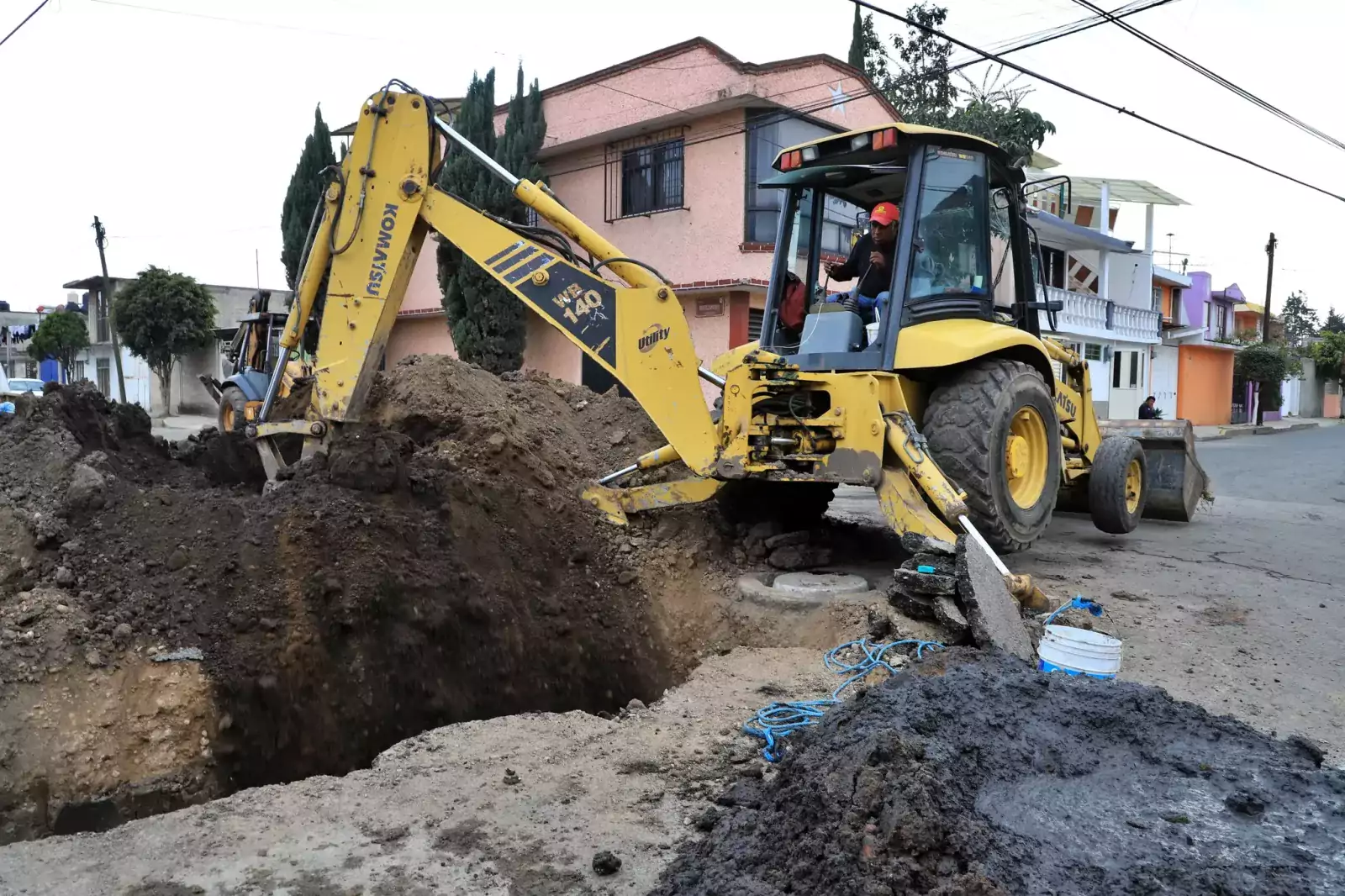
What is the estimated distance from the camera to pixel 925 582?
189 inches

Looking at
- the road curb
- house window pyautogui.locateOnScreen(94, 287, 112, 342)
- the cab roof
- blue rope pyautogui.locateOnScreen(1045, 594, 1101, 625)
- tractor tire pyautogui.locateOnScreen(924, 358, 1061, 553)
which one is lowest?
the road curb

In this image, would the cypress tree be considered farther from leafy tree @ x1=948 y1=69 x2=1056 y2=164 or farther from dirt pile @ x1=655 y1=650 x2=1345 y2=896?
dirt pile @ x1=655 y1=650 x2=1345 y2=896

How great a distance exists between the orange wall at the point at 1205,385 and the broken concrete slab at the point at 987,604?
29250 millimetres

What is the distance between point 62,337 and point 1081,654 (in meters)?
38.2

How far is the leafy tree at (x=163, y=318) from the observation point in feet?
77.3

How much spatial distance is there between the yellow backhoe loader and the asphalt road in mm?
828

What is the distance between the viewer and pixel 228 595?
4.57 metres

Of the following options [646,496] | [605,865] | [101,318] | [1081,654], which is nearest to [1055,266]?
[646,496]

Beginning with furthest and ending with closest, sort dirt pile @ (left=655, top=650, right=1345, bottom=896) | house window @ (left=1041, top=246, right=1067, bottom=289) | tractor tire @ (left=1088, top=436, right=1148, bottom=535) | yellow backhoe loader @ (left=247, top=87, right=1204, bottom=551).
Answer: house window @ (left=1041, top=246, right=1067, bottom=289) < tractor tire @ (left=1088, top=436, right=1148, bottom=535) < yellow backhoe loader @ (left=247, top=87, right=1204, bottom=551) < dirt pile @ (left=655, top=650, right=1345, bottom=896)

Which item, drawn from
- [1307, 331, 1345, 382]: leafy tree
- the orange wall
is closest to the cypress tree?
the orange wall

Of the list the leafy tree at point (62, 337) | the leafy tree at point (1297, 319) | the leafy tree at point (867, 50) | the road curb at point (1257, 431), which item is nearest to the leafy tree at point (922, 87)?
the leafy tree at point (867, 50)

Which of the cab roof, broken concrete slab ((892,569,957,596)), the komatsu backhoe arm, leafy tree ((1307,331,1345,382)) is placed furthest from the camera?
leafy tree ((1307,331,1345,382))

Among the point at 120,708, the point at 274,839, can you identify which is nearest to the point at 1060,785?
the point at 274,839

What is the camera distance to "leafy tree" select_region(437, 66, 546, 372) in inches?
641
